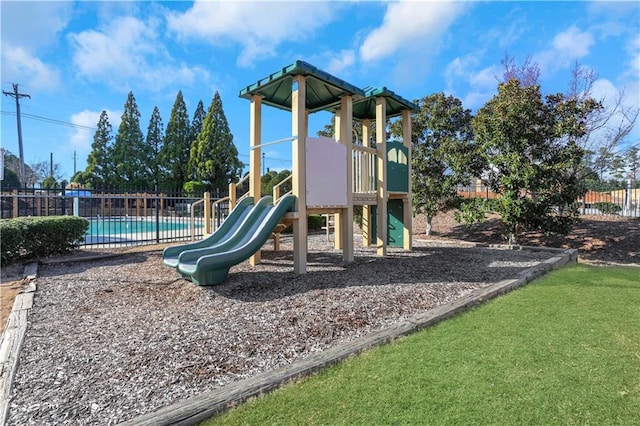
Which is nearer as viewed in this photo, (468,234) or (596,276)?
(596,276)

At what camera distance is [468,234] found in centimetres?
1211

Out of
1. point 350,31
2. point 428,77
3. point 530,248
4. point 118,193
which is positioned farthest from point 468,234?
point 118,193

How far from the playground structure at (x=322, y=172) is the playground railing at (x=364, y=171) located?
0.02 m

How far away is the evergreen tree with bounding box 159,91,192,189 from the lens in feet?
99.3

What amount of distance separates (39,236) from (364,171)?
6897 mm

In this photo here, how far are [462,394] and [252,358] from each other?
5.20 feet

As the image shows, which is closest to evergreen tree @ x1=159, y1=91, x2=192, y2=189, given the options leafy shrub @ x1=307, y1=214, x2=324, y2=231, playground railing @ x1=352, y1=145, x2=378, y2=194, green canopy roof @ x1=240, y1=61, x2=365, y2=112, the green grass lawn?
leafy shrub @ x1=307, y1=214, x2=324, y2=231

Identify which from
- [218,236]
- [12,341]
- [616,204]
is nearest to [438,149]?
[218,236]

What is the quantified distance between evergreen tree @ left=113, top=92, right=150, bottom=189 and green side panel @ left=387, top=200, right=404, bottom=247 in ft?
87.0

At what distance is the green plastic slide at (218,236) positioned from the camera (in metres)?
5.35

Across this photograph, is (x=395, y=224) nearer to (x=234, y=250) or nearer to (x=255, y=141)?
(x=255, y=141)

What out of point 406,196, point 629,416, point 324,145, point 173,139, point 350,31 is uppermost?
point 173,139

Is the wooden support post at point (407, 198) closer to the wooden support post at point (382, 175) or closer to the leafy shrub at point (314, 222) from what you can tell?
the wooden support post at point (382, 175)

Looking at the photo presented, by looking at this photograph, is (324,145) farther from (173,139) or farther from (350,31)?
(173,139)
